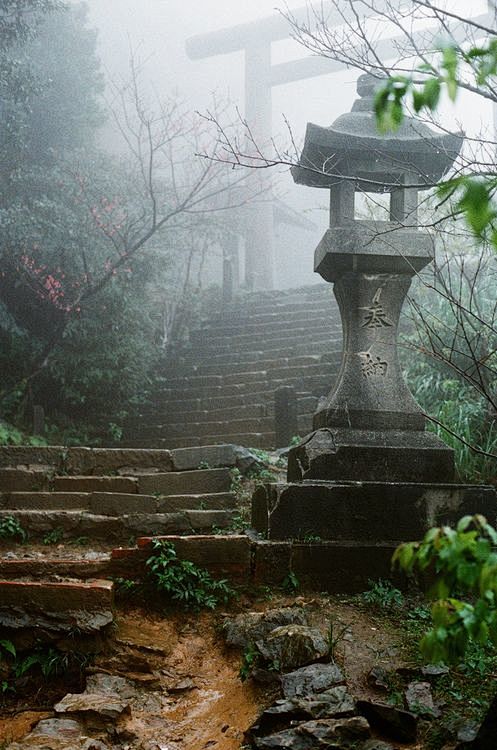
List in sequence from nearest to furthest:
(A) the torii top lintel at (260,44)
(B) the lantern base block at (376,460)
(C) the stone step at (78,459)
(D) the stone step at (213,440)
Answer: (B) the lantern base block at (376,460) → (C) the stone step at (78,459) → (D) the stone step at (213,440) → (A) the torii top lintel at (260,44)

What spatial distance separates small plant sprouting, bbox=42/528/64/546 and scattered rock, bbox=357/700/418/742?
3.32m

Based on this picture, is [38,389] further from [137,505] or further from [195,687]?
[195,687]

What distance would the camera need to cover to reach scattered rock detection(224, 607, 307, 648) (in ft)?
11.0

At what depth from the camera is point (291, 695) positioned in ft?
9.11

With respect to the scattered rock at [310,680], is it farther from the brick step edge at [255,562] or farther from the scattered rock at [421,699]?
the brick step edge at [255,562]

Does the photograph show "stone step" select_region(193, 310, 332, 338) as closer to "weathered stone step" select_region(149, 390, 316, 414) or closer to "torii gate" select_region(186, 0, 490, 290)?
"weathered stone step" select_region(149, 390, 316, 414)

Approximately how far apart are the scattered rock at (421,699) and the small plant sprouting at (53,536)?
330 cm

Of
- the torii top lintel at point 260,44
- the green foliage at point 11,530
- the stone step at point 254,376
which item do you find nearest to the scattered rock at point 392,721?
the green foliage at point 11,530

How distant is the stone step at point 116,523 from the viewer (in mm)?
5102

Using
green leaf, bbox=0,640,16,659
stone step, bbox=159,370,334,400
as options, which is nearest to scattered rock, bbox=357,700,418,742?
green leaf, bbox=0,640,16,659

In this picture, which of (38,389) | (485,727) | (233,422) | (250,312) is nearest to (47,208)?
(38,389)

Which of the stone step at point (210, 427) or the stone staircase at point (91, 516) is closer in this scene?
the stone staircase at point (91, 516)

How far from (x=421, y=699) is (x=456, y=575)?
161cm

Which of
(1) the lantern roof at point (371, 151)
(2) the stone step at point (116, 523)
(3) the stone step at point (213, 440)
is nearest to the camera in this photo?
(1) the lantern roof at point (371, 151)
